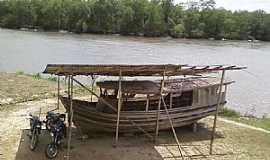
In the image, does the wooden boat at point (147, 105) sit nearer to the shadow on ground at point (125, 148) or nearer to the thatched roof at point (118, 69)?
the shadow on ground at point (125, 148)

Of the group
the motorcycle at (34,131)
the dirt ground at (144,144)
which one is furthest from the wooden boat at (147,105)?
the motorcycle at (34,131)

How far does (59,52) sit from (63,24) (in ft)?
139

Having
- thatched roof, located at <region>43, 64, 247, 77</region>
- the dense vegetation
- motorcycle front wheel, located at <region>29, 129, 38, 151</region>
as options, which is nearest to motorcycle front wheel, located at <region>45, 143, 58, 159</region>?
motorcycle front wheel, located at <region>29, 129, 38, 151</region>

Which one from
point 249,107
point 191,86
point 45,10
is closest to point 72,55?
point 249,107

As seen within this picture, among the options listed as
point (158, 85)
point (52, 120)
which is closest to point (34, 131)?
point (52, 120)

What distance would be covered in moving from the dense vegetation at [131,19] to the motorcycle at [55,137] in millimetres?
70340

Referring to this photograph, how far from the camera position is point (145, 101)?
1498 centimetres

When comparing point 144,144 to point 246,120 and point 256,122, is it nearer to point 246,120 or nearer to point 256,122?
point 246,120

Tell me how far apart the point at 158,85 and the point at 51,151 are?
4320 mm

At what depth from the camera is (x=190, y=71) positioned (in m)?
13.4

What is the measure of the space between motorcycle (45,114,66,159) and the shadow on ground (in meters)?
0.21

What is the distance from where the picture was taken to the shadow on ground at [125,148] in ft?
40.8

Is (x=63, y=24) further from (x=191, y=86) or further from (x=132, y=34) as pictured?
(x=191, y=86)

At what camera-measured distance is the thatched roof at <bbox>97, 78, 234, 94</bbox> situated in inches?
535
